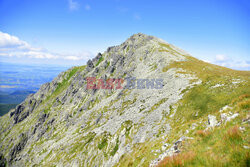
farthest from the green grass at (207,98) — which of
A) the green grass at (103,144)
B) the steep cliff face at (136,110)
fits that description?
the green grass at (103,144)

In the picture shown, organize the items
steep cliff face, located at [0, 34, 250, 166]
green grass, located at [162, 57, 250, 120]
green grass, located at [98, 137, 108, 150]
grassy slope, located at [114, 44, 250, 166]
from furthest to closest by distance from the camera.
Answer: green grass, located at [98, 137, 108, 150]
steep cliff face, located at [0, 34, 250, 166]
green grass, located at [162, 57, 250, 120]
grassy slope, located at [114, 44, 250, 166]

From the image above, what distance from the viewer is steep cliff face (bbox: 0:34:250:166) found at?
2597 cm

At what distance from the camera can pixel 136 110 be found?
44.0 metres

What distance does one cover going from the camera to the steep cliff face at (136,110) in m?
26.0

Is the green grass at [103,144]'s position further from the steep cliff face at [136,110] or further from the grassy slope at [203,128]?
the grassy slope at [203,128]

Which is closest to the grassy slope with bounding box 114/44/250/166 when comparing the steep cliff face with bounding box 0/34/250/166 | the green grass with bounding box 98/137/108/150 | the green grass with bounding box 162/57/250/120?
the green grass with bounding box 162/57/250/120

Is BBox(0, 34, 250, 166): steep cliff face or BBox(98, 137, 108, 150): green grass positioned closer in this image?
BBox(0, 34, 250, 166): steep cliff face

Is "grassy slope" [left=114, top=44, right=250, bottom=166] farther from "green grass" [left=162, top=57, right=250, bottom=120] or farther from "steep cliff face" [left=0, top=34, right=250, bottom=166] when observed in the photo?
"steep cliff face" [left=0, top=34, right=250, bottom=166]

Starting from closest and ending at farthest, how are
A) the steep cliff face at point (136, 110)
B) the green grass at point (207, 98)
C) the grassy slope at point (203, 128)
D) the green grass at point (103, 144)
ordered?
1. the grassy slope at point (203, 128)
2. the green grass at point (207, 98)
3. the steep cliff face at point (136, 110)
4. the green grass at point (103, 144)

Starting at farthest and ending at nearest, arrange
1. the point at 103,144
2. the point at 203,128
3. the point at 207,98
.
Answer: the point at 103,144
the point at 207,98
the point at 203,128

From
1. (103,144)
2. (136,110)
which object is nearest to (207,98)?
(136,110)

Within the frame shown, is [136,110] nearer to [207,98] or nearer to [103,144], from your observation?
[103,144]

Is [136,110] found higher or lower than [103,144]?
higher

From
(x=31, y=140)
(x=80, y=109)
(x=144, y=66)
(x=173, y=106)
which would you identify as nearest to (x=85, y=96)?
(x=80, y=109)
